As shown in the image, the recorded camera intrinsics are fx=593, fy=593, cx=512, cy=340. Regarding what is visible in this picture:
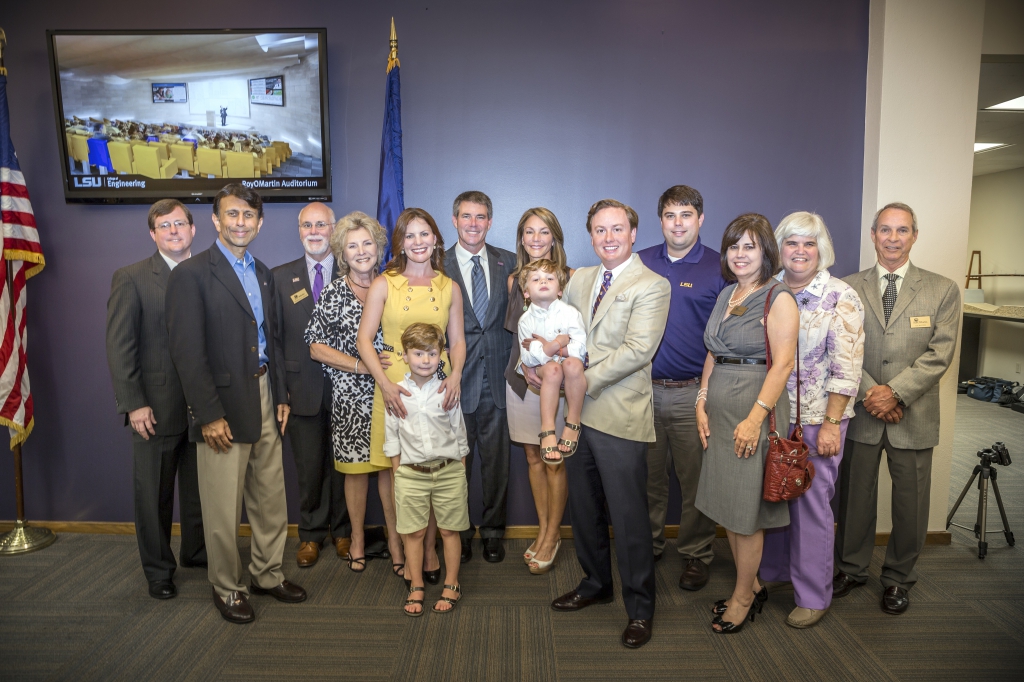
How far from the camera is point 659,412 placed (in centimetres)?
313

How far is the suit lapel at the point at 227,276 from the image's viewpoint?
265 cm

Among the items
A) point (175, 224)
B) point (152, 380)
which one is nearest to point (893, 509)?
point (152, 380)

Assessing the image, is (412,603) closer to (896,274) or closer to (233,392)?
(233,392)

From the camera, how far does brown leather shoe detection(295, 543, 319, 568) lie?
3350 mm

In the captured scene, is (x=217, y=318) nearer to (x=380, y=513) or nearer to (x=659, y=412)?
(x=380, y=513)

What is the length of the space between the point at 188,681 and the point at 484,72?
3.46 meters

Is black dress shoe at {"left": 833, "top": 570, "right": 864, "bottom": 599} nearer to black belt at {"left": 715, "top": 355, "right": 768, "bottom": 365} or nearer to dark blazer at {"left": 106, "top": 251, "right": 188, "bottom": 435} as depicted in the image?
black belt at {"left": 715, "top": 355, "right": 768, "bottom": 365}

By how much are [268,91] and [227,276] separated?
1493 mm

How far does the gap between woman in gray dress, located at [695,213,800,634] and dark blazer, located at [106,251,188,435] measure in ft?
8.59

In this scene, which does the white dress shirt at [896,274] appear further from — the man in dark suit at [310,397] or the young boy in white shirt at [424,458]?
the man in dark suit at [310,397]

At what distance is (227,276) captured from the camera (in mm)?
2666

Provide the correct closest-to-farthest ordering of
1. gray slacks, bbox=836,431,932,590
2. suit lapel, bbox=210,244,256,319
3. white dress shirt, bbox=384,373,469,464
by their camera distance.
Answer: suit lapel, bbox=210,244,256,319, white dress shirt, bbox=384,373,469,464, gray slacks, bbox=836,431,932,590

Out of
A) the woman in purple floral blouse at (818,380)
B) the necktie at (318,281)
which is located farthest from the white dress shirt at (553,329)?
the necktie at (318,281)

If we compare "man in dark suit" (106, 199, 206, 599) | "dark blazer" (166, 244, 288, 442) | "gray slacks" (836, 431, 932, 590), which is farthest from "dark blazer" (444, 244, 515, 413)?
"gray slacks" (836, 431, 932, 590)
